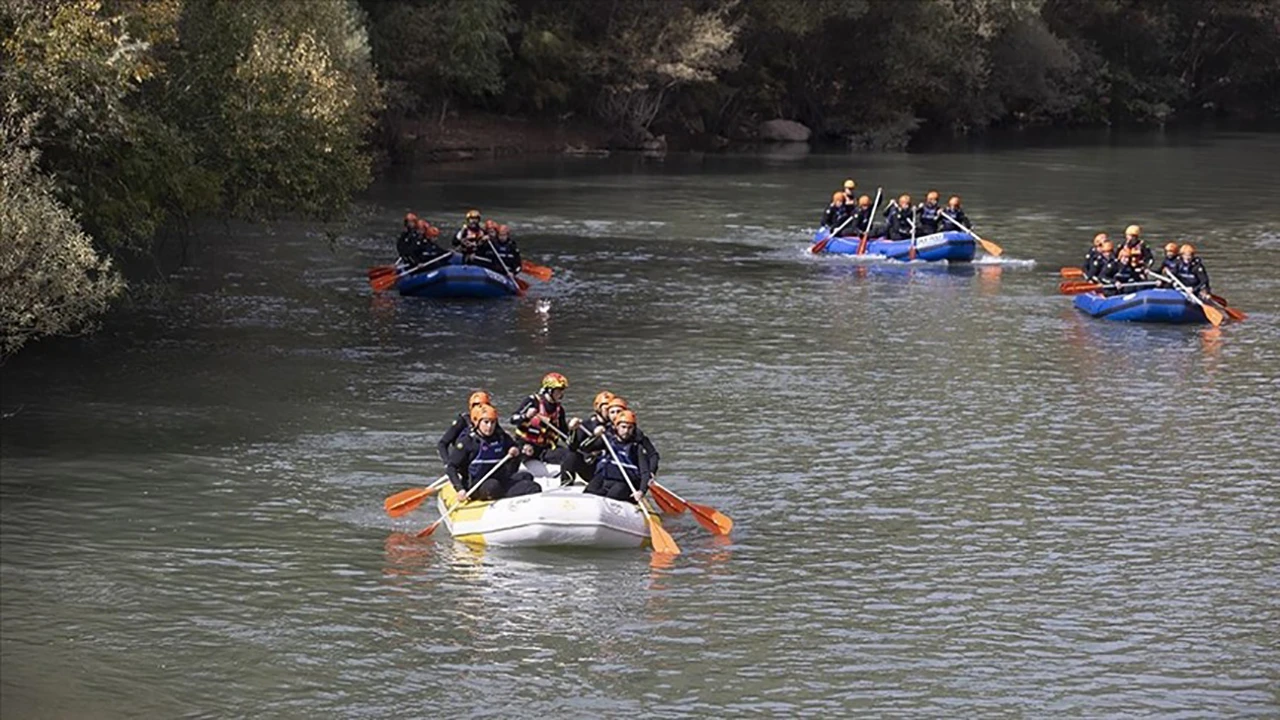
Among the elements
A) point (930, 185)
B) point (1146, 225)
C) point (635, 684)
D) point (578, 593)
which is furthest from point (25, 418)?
point (930, 185)

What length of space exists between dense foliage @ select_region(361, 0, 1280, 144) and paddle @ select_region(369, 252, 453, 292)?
1121 inches

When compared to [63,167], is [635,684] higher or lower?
lower

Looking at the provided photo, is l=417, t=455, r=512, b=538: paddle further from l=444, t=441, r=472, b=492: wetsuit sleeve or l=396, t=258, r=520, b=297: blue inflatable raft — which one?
l=396, t=258, r=520, b=297: blue inflatable raft

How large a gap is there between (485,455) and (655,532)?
90.0 inches

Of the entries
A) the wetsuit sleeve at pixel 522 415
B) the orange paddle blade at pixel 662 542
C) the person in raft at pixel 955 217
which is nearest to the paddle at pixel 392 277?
the person in raft at pixel 955 217

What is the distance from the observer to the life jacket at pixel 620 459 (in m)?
23.8

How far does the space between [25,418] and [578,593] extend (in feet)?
37.9

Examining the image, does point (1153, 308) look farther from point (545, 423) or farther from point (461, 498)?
point (461, 498)

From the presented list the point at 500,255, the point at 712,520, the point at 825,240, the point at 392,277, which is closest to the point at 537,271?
the point at 500,255

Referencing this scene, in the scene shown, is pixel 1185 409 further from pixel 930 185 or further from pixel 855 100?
pixel 855 100

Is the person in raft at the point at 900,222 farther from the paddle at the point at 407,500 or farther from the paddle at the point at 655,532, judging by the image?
the paddle at the point at 655,532

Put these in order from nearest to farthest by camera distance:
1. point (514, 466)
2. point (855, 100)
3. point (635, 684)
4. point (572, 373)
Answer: point (635, 684), point (514, 466), point (572, 373), point (855, 100)

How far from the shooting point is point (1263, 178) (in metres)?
74.7

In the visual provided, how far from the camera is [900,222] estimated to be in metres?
50.7
